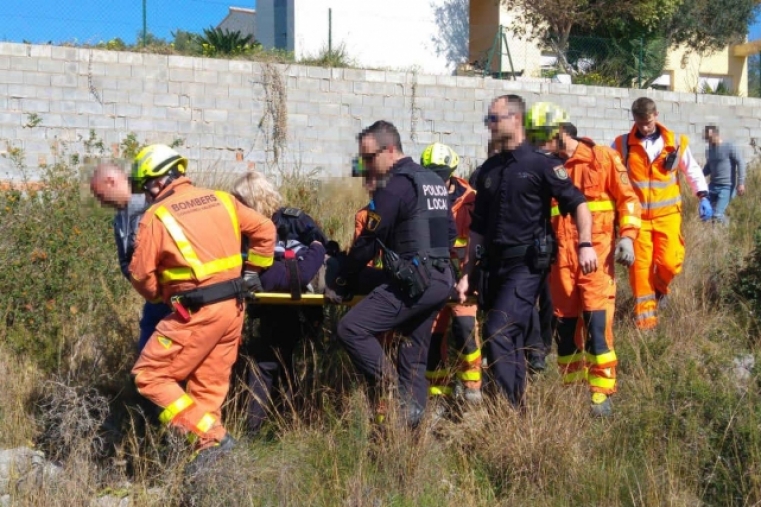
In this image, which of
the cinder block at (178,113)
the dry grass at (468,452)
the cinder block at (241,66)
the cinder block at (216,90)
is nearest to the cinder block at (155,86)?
the cinder block at (178,113)

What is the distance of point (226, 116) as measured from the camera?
12.1m

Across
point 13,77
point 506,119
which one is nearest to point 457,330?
point 506,119

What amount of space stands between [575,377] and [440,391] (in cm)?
89

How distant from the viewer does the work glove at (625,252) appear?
558 centimetres

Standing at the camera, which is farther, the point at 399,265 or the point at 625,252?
the point at 625,252

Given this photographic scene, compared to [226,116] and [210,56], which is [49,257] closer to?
[226,116]

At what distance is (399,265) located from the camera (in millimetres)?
4566

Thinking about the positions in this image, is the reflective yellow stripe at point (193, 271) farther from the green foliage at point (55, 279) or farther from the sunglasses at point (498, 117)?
the green foliage at point (55, 279)

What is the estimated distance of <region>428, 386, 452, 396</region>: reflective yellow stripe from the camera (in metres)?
5.66

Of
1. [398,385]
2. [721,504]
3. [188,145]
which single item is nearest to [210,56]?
[188,145]

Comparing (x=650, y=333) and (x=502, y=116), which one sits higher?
(x=502, y=116)

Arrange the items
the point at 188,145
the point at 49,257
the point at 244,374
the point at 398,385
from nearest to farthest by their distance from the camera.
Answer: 1. the point at 398,385
2. the point at 244,374
3. the point at 49,257
4. the point at 188,145

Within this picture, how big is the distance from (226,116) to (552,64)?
408 inches

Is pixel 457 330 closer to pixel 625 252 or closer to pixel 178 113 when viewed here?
pixel 625 252
